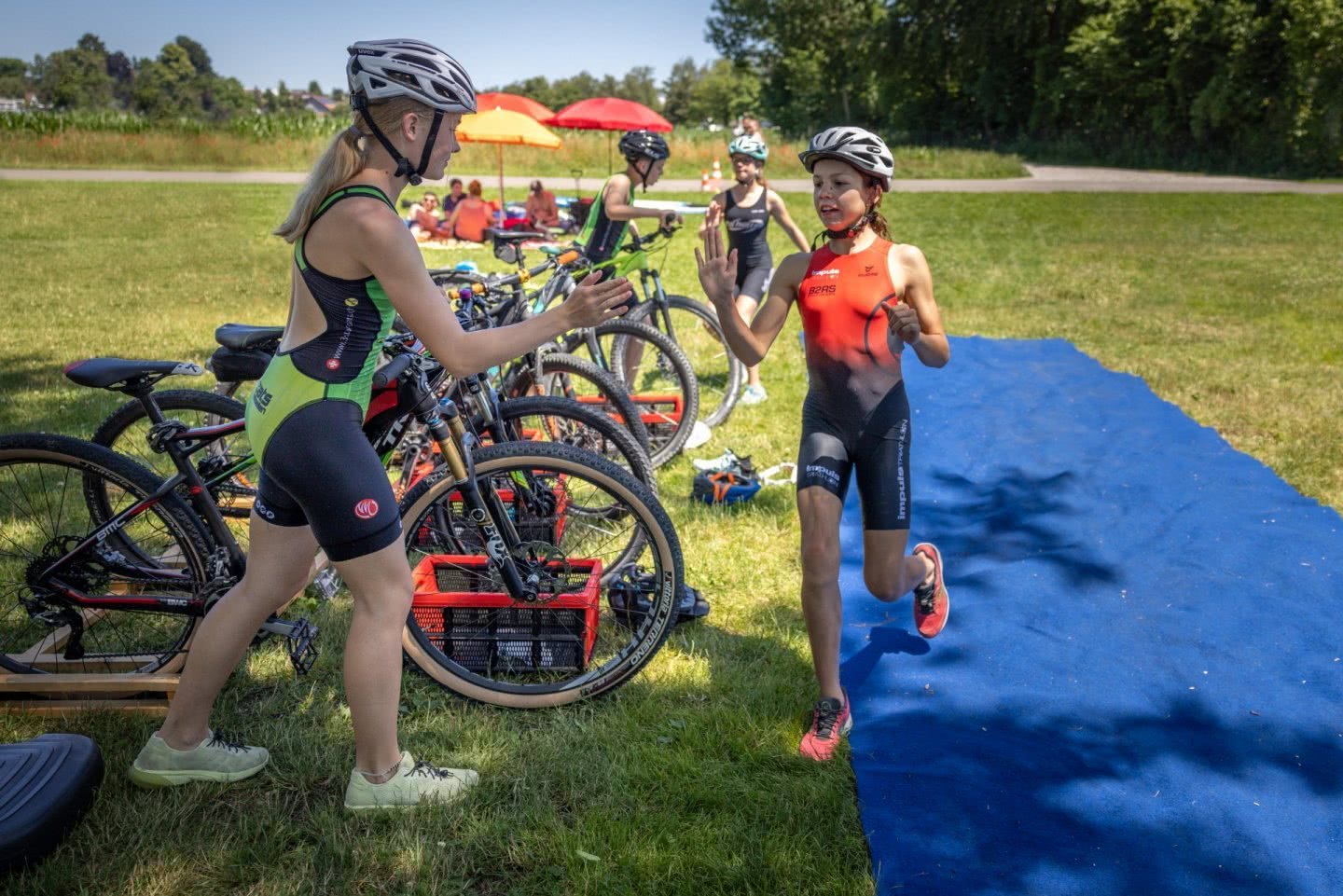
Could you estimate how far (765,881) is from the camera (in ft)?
10.0

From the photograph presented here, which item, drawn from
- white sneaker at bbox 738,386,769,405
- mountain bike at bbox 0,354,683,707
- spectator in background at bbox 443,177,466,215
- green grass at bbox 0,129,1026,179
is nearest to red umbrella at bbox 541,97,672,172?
spectator in background at bbox 443,177,466,215

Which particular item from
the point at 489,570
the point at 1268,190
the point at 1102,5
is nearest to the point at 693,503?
the point at 489,570

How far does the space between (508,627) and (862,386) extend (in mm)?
1742

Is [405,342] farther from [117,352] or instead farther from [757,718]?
[117,352]

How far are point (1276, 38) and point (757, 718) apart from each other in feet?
135

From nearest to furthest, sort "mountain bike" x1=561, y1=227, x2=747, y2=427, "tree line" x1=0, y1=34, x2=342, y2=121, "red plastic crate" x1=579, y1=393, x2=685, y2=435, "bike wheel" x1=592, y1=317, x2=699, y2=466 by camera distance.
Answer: "bike wheel" x1=592, y1=317, x2=699, y2=466, "red plastic crate" x1=579, y1=393, x2=685, y2=435, "mountain bike" x1=561, y1=227, x2=747, y2=427, "tree line" x1=0, y1=34, x2=342, y2=121

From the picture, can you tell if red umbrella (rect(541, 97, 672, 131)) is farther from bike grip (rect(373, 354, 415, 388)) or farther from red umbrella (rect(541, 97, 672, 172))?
bike grip (rect(373, 354, 415, 388))

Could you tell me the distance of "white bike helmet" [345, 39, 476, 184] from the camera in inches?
107

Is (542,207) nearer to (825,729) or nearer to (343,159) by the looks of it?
(825,729)

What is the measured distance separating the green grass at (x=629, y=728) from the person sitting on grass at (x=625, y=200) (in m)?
1.68

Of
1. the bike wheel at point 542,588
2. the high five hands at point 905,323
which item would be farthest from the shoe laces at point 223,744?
the high five hands at point 905,323

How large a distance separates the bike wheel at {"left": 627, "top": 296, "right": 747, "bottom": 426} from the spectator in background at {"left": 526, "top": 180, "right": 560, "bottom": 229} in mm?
10068

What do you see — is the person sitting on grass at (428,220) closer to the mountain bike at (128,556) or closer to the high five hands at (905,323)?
the mountain bike at (128,556)

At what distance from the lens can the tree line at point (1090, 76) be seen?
33.5m
